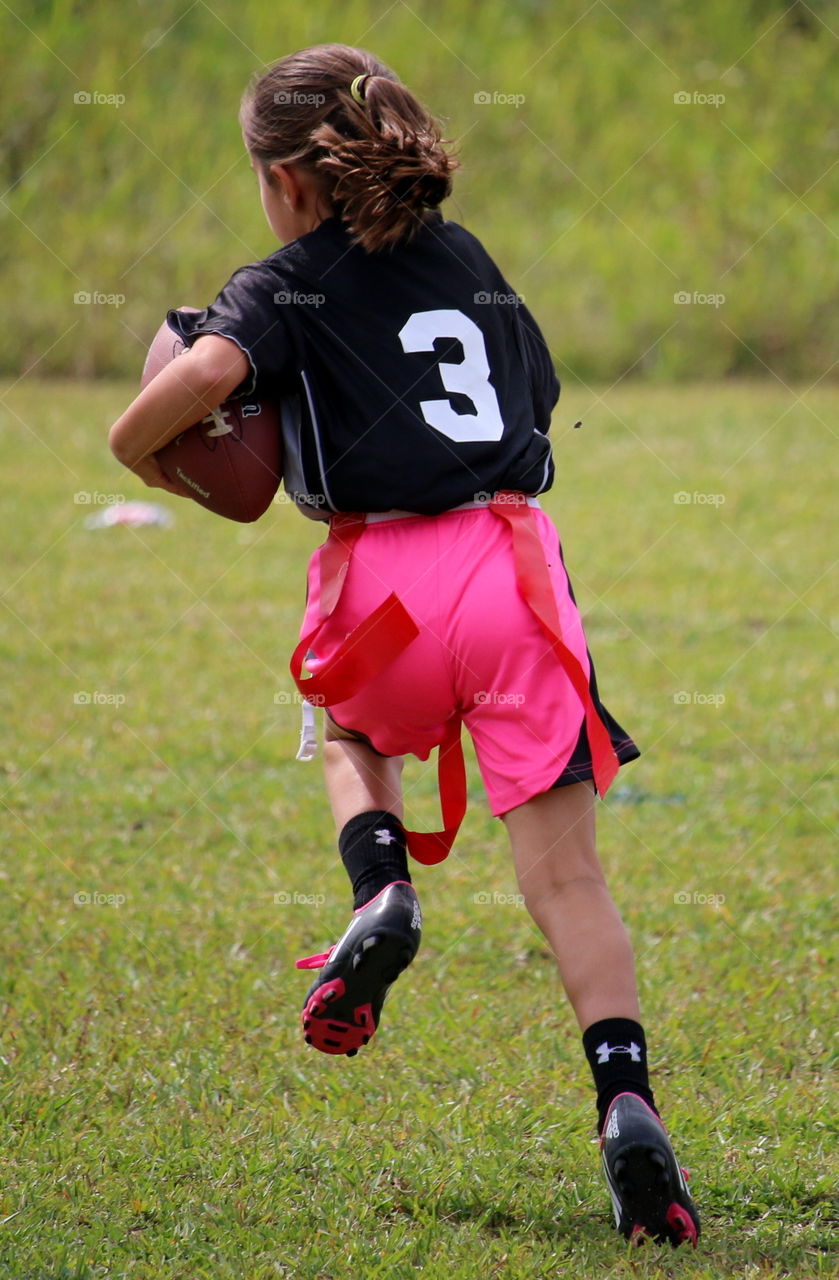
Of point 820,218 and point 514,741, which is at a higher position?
point 514,741

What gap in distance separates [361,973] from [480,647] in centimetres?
55

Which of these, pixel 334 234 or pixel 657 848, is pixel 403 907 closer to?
pixel 334 234

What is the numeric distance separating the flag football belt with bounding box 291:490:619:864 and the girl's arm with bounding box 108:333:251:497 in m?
0.31

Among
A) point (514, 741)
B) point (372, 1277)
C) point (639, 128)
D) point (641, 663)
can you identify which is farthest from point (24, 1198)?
point (639, 128)

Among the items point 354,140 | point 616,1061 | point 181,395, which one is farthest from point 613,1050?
point 354,140

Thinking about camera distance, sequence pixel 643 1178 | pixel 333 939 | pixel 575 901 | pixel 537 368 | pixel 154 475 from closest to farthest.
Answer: pixel 643 1178
pixel 575 901
pixel 154 475
pixel 537 368
pixel 333 939

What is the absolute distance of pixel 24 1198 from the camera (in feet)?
8.39

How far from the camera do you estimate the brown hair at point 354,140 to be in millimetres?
2479

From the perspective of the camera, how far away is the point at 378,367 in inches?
97.1

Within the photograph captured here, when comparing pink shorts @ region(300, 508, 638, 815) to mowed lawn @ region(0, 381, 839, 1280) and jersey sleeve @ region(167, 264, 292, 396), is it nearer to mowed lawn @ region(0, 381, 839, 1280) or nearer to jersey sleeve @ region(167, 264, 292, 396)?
jersey sleeve @ region(167, 264, 292, 396)

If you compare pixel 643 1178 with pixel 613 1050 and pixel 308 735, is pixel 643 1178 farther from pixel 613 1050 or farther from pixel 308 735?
pixel 308 735

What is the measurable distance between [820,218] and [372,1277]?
43.6ft

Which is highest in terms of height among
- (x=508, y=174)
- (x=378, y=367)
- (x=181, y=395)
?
(x=378, y=367)

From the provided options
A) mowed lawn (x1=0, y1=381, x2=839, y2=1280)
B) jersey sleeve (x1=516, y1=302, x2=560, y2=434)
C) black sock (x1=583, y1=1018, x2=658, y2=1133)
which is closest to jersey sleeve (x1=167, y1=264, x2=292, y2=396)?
jersey sleeve (x1=516, y1=302, x2=560, y2=434)
